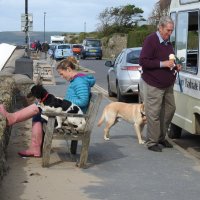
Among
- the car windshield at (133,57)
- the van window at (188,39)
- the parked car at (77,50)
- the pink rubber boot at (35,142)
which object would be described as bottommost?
the parked car at (77,50)

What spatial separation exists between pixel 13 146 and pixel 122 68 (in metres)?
7.66

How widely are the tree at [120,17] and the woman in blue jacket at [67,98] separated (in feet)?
207

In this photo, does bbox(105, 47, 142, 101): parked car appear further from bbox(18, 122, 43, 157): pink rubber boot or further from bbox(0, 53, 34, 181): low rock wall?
bbox(18, 122, 43, 157): pink rubber boot

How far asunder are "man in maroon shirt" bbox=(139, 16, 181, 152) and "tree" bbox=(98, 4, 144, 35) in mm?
62078

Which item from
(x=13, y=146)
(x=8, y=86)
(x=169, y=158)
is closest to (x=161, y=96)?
(x=169, y=158)

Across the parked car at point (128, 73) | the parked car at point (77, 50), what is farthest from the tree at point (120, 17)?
the parked car at point (128, 73)

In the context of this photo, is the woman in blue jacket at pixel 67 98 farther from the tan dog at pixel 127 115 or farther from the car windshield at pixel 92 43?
the car windshield at pixel 92 43

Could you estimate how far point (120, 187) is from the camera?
Result: 646 centimetres

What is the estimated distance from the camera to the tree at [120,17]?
7138cm

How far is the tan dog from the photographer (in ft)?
30.6

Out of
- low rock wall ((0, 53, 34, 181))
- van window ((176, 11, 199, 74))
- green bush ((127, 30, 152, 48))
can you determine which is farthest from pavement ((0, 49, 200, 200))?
green bush ((127, 30, 152, 48))

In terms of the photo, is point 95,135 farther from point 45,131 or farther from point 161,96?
point 45,131

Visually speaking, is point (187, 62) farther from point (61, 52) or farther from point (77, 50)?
point (77, 50)

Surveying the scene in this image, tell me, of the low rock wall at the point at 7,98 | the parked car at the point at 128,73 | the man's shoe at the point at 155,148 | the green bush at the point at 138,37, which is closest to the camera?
the low rock wall at the point at 7,98
